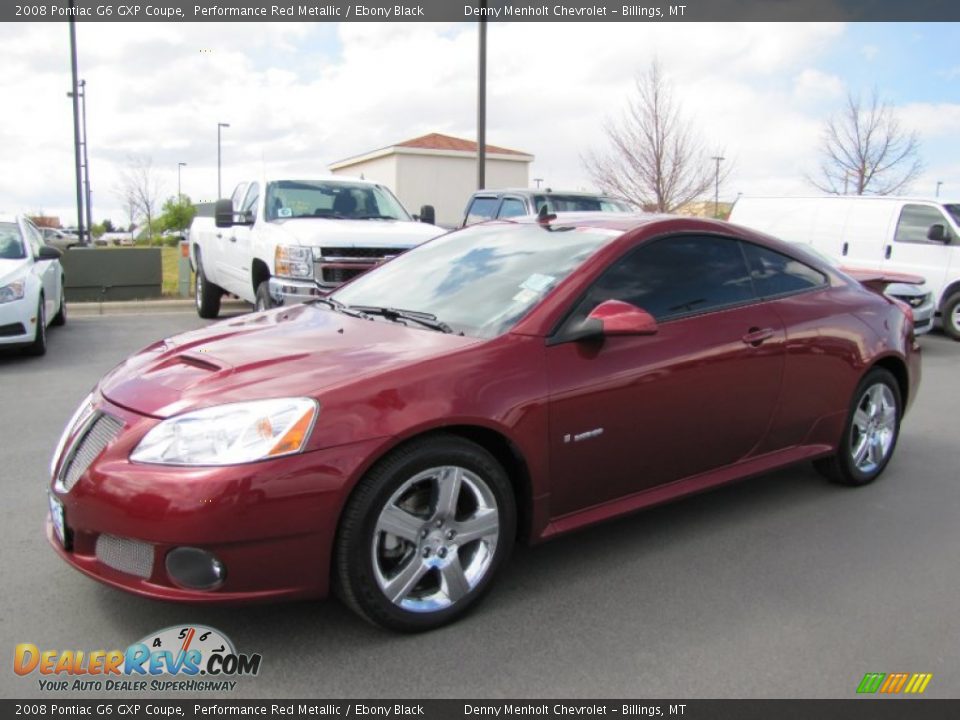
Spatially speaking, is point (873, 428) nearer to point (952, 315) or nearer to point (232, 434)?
point (232, 434)

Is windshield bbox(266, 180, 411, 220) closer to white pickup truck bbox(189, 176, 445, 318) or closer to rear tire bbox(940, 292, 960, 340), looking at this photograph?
white pickup truck bbox(189, 176, 445, 318)

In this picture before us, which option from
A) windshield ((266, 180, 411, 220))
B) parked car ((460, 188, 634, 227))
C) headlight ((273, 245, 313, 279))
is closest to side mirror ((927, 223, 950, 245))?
parked car ((460, 188, 634, 227))

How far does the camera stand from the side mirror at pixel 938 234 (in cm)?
1208

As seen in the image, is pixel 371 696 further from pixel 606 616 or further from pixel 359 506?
pixel 606 616

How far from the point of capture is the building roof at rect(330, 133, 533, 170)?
123 feet

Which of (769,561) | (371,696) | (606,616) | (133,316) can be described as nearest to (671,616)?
(606,616)

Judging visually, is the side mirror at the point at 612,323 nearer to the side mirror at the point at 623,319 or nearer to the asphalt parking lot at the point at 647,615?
the side mirror at the point at 623,319

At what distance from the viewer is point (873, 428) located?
4.91m

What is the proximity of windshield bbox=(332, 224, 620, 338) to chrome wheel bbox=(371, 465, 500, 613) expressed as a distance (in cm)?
69

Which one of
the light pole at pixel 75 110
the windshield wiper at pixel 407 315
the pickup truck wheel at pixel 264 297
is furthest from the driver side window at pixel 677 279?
the light pole at pixel 75 110

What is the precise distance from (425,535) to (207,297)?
9.84 metres

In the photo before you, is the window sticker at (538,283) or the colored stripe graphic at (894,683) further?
the window sticker at (538,283)

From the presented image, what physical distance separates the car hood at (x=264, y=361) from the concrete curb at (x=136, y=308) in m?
9.73

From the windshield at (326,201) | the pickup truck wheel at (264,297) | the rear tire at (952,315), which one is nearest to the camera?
the pickup truck wheel at (264,297)
